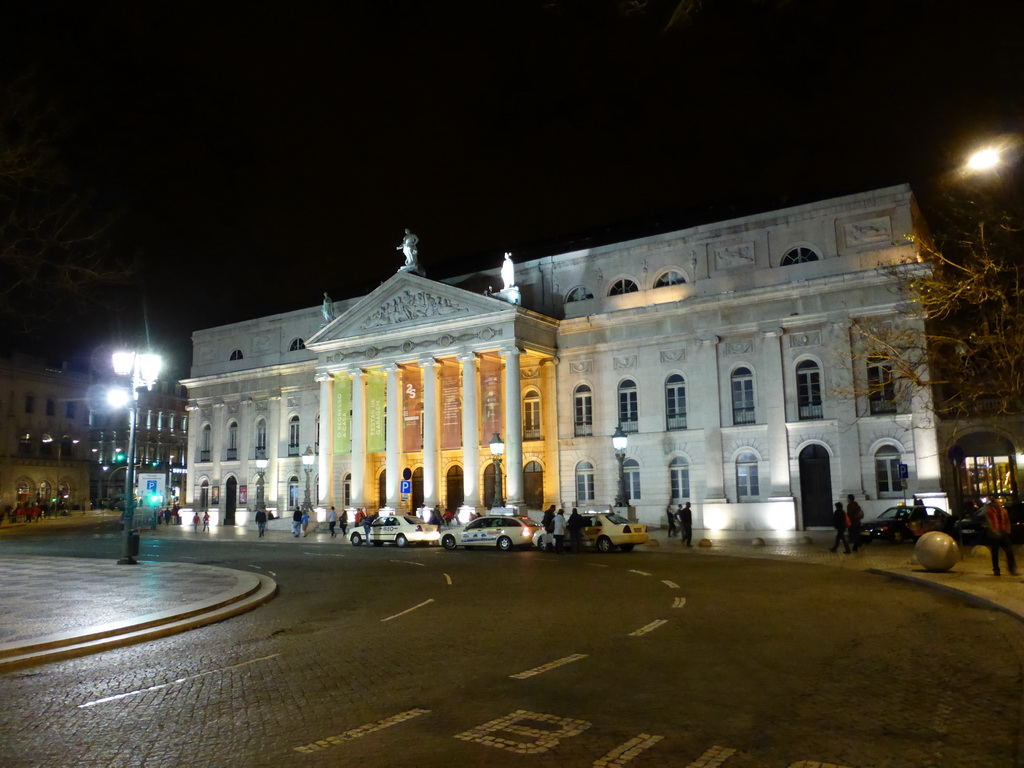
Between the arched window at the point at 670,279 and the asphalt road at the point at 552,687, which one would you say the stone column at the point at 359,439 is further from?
the asphalt road at the point at 552,687

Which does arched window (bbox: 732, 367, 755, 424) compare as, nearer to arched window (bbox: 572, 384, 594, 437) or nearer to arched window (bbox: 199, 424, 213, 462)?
arched window (bbox: 572, 384, 594, 437)

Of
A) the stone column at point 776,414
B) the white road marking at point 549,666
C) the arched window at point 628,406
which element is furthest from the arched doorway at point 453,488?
the white road marking at point 549,666

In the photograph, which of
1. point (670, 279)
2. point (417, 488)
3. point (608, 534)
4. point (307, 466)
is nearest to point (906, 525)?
point (608, 534)

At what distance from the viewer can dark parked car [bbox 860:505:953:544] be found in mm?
28109

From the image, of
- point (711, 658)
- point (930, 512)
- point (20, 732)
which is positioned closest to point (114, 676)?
point (20, 732)

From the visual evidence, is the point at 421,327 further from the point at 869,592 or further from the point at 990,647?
the point at 990,647

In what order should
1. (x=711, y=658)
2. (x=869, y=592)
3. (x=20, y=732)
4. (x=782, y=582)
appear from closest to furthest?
(x=20, y=732) < (x=711, y=658) < (x=869, y=592) < (x=782, y=582)

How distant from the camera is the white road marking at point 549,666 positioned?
8.25 m

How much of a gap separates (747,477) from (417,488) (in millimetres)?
18944

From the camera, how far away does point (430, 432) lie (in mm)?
42562

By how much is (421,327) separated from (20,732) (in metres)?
37.3

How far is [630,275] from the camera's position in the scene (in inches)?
1660

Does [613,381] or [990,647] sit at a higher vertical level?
[613,381]

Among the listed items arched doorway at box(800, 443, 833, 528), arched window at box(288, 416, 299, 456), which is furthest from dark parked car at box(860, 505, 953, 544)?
arched window at box(288, 416, 299, 456)
